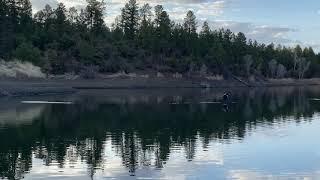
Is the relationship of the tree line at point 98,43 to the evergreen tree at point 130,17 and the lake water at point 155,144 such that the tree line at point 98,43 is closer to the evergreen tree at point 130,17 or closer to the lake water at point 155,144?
the evergreen tree at point 130,17

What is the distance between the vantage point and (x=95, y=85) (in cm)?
13712

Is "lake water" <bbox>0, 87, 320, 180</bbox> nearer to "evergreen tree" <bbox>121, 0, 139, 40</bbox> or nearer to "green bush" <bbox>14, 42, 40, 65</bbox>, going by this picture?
"green bush" <bbox>14, 42, 40, 65</bbox>

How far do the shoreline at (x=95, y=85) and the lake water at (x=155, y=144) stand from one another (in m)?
31.1

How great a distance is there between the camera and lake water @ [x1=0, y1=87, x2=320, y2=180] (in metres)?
31.8

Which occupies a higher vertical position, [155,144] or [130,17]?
[130,17]

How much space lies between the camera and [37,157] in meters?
36.2

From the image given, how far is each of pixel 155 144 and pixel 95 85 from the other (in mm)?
95728

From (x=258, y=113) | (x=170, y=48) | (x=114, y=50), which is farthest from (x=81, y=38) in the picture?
(x=258, y=113)

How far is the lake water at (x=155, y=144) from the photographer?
3181 centimetres

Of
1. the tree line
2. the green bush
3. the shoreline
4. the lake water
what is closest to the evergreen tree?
the tree line

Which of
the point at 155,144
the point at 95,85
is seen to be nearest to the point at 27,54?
the point at 95,85

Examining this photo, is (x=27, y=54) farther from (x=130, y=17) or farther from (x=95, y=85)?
(x=130, y=17)

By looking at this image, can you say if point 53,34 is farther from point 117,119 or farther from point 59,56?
point 117,119

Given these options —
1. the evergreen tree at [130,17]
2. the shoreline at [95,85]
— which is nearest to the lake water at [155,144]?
the shoreline at [95,85]
